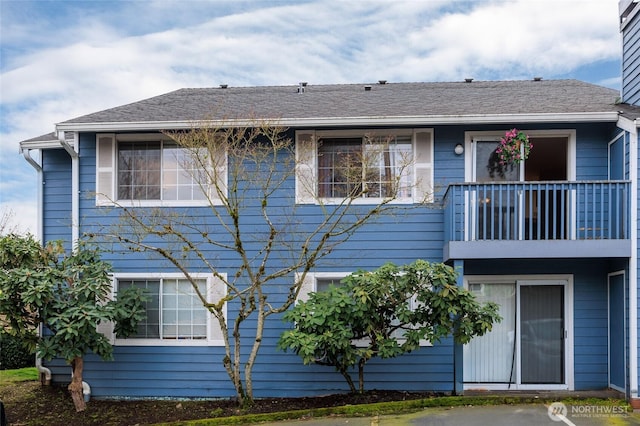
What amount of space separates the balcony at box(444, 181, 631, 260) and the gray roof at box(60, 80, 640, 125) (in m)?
1.24

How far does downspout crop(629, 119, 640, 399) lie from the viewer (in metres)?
7.56

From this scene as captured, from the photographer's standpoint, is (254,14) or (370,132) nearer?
(370,132)

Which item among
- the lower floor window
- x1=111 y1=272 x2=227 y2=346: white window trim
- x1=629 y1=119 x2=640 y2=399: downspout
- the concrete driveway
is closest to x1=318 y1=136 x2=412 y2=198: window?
x1=111 y1=272 x2=227 y2=346: white window trim

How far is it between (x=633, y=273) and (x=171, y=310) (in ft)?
22.6

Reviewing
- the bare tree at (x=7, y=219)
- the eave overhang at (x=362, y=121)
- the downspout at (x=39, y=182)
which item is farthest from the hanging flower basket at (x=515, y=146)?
the bare tree at (x=7, y=219)

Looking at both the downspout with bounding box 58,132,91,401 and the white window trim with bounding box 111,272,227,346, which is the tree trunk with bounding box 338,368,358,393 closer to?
the white window trim with bounding box 111,272,227,346

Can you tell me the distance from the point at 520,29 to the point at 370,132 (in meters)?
5.57

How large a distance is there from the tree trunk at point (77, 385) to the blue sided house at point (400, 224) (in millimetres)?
646

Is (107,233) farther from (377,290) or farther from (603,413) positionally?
(603,413)

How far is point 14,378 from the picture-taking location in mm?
10445

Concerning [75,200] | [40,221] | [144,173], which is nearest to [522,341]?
[144,173]

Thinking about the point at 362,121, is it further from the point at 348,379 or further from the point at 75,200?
the point at 75,200

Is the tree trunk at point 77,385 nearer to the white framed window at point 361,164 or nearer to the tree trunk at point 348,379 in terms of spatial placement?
the tree trunk at point 348,379

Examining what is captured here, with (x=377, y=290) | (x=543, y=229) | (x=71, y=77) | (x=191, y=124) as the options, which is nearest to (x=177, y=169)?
(x=191, y=124)
